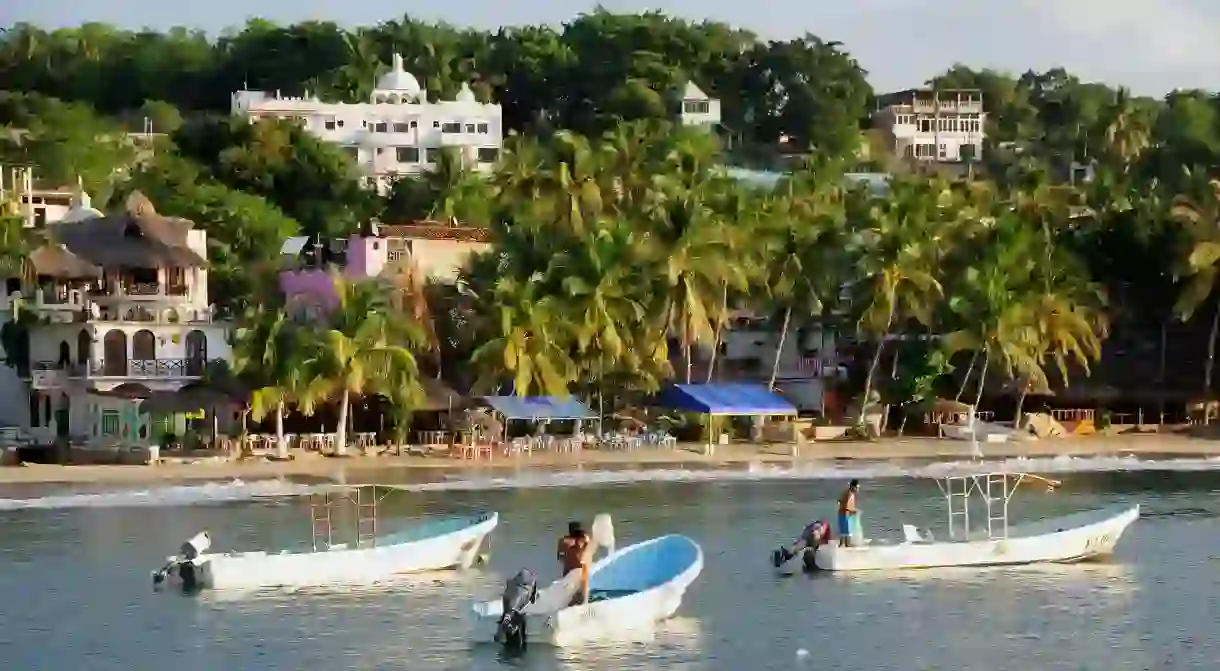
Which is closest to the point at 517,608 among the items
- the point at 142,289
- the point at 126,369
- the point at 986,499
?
the point at 986,499

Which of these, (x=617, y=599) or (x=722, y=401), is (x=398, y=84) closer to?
(x=722, y=401)

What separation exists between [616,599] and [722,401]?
116 ft

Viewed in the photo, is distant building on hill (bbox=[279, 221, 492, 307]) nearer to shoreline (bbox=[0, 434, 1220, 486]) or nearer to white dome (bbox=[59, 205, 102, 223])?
white dome (bbox=[59, 205, 102, 223])

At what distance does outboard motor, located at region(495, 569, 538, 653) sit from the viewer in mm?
28156

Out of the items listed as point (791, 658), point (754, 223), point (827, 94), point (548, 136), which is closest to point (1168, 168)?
point (827, 94)

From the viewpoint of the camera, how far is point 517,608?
28203 millimetres

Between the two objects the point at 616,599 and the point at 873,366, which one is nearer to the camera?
the point at 616,599

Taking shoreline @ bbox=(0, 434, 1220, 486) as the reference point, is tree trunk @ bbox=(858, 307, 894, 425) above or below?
above

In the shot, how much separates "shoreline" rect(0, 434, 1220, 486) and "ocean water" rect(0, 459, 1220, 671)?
300 cm

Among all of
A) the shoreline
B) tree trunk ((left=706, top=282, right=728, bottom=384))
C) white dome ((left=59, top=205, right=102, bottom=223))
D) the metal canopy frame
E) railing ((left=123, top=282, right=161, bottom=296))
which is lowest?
the metal canopy frame

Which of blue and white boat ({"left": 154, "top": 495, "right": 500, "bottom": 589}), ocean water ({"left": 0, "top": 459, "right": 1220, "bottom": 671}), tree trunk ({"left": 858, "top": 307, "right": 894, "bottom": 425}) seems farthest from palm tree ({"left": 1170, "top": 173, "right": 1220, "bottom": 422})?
blue and white boat ({"left": 154, "top": 495, "right": 500, "bottom": 589})

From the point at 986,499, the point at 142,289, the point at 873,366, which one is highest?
the point at 142,289

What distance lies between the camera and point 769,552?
40.2 m

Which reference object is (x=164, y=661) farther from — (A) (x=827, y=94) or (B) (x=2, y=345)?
(A) (x=827, y=94)
